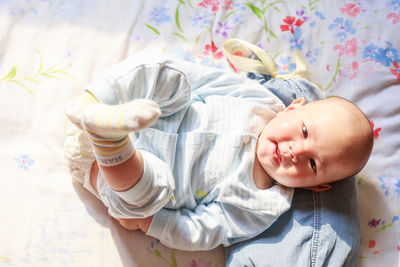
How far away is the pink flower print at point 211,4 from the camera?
1.32 meters

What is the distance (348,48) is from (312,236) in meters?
0.68

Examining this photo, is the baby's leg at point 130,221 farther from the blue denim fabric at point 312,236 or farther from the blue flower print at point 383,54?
the blue flower print at point 383,54

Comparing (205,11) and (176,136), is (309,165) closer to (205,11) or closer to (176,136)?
(176,136)

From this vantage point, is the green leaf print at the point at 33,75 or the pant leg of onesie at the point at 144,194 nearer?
the pant leg of onesie at the point at 144,194

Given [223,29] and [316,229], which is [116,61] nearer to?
[223,29]

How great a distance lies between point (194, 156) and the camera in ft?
3.21

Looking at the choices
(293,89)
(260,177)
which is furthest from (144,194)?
(293,89)

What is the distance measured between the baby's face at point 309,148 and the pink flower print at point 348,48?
403 mm

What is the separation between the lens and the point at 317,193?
1.06 metres

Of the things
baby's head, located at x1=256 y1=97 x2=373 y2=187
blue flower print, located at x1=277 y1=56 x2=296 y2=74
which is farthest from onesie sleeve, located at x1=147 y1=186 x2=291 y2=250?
blue flower print, located at x1=277 y1=56 x2=296 y2=74

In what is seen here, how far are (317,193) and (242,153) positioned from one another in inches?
9.5

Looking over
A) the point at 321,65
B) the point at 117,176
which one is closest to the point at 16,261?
the point at 117,176

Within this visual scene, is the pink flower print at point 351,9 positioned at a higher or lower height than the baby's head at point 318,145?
higher

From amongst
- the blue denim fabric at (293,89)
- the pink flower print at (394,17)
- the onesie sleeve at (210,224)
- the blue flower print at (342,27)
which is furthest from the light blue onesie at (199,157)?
the pink flower print at (394,17)
